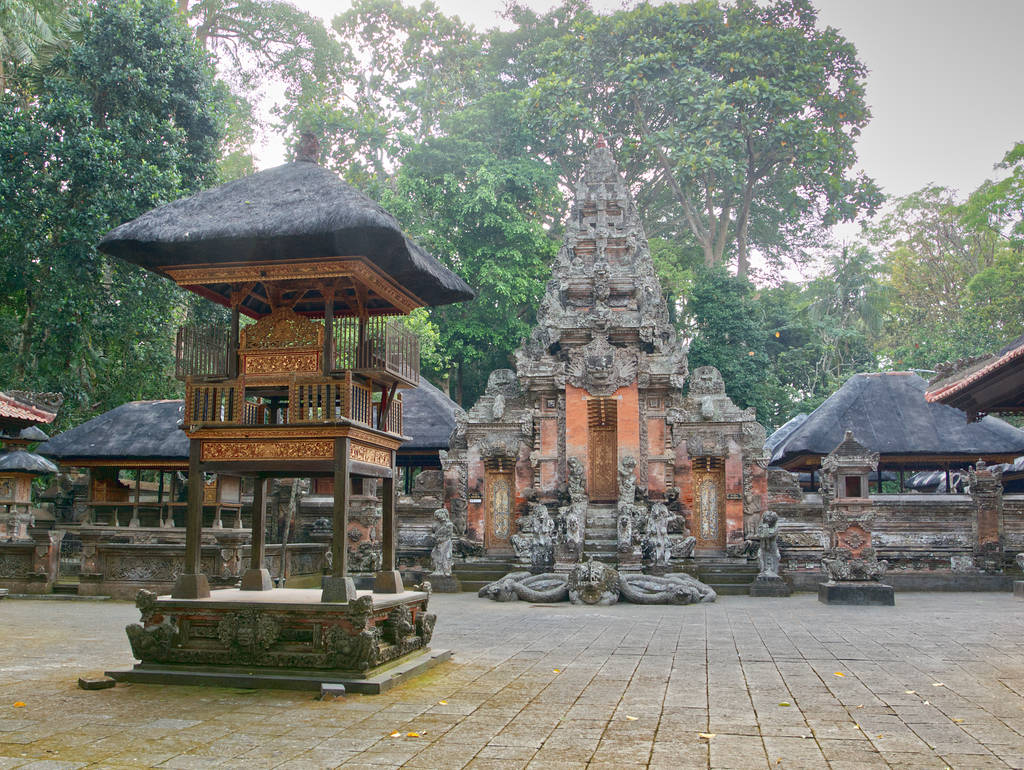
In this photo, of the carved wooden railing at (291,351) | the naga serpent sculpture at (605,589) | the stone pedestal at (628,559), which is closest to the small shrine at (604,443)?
the stone pedestal at (628,559)

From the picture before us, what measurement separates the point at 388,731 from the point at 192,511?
11.5 ft

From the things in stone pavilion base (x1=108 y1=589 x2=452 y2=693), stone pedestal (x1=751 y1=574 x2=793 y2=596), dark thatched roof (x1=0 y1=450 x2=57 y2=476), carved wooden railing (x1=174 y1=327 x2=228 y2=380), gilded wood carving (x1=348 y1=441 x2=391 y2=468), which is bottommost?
stone pedestal (x1=751 y1=574 x2=793 y2=596)

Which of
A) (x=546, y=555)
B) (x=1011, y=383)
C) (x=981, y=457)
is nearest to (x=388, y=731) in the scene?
(x=1011, y=383)

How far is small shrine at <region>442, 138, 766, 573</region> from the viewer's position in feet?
65.3

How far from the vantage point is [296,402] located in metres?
8.24

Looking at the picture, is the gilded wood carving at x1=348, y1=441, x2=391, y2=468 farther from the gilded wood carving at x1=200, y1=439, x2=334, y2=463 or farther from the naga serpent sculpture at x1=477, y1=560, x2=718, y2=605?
the naga serpent sculpture at x1=477, y1=560, x2=718, y2=605

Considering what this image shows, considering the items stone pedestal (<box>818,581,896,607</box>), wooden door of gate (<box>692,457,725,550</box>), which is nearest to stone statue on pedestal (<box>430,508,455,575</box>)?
wooden door of gate (<box>692,457,725,550</box>)

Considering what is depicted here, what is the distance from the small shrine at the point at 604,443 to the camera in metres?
19.9

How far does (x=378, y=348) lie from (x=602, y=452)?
12905 mm

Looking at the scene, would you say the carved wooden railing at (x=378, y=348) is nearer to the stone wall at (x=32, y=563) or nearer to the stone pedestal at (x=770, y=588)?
the stone wall at (x=32, y=563)

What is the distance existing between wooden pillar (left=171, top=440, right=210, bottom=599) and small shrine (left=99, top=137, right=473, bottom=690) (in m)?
0.02

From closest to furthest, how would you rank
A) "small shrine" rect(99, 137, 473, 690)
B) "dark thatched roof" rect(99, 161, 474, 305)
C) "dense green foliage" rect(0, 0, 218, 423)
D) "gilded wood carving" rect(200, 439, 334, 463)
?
"small shrine" rect(99, 137, 473, 690), "dark thatched roof" rect(99, 161, 474, 305), "gilded wood carving" rect(200, 439, 334, 463), "dense green foliage" rect(0, 0, 218, 423)

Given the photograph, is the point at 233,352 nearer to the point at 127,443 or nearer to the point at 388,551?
the point at 388,551

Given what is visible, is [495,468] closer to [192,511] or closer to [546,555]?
[546,555]
